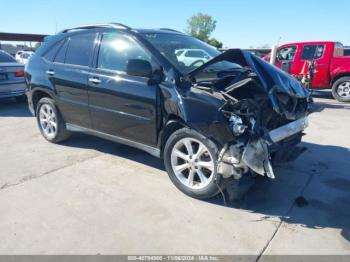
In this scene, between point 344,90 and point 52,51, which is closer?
point 52,51

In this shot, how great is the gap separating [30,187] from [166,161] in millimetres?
1676

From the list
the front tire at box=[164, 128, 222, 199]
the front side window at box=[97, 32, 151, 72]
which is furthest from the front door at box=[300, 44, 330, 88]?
the front tire at box=[164, 128, 222, 199]

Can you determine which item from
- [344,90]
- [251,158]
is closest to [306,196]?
[251,158]

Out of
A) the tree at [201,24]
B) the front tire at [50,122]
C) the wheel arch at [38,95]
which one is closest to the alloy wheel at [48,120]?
the front tire at [50,122]

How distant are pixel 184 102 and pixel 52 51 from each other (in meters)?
2.88

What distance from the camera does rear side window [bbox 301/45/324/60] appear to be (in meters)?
10.7

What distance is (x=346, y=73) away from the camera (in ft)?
33.9

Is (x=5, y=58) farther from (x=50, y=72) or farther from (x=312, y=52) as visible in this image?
(x=312, y=52)

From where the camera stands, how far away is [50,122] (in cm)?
Answer: 553

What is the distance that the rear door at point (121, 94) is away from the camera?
3949mm

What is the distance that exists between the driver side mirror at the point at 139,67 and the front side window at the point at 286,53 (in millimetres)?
8934

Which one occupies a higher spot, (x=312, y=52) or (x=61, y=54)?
(x=312, y=52)

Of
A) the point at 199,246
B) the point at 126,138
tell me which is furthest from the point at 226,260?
the point at 126,138

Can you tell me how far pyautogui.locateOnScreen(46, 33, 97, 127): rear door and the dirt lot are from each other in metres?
0.66
